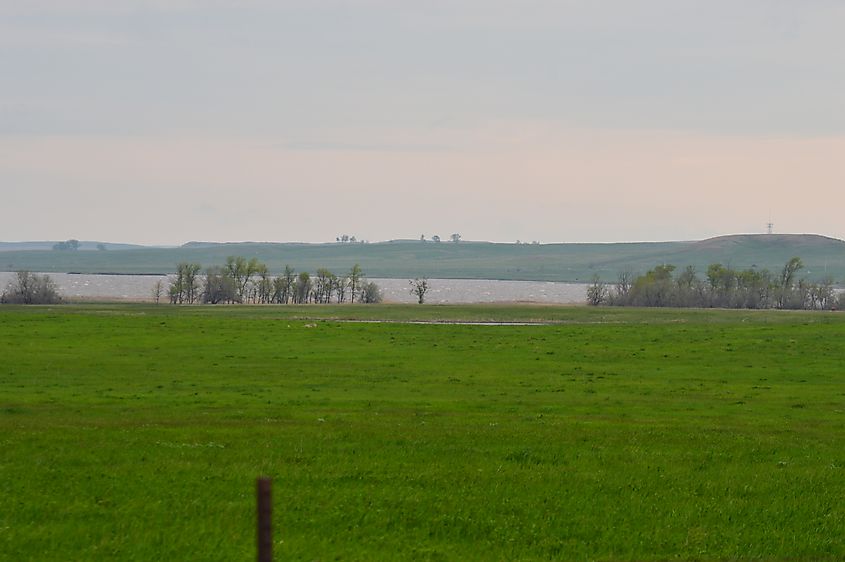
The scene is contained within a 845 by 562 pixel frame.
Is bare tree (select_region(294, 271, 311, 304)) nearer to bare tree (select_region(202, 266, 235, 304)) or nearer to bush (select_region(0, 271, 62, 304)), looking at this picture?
bare tree (select_region(202, 266, 235, 304))

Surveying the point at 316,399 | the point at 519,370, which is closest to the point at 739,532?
the point at 316,399

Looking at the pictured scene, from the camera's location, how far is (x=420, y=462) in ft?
71.0

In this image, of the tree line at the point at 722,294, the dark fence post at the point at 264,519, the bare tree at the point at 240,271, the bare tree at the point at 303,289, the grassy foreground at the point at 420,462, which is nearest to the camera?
the dark fence post at the point at 264,519

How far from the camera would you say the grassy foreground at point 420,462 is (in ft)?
54.1

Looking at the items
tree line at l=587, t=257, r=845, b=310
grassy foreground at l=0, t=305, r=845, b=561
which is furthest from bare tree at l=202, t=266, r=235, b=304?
grassy foreground at l=0, t=305, r=845, b=561

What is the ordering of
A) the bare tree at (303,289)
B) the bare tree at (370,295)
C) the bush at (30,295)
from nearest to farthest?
the bush at (30,295) < the bare tree at (370,295) < the bare tree at (303,289)

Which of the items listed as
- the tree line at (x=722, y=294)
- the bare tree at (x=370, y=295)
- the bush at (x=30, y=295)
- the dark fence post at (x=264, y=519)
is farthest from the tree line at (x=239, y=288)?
the dark fence post at (x=264, y=519)

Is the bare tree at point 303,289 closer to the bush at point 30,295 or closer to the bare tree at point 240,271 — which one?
the bare tree at point 240,271

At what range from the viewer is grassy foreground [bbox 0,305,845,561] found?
16.5 meters

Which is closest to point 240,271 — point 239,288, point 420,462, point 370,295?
point 239,288

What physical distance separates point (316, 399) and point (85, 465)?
15.4 metres

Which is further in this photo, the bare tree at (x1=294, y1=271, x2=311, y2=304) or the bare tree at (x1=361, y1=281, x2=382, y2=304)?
the bare tree at (x1=294, y1=271, x2=311, y2=304)

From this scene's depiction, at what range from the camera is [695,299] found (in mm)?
155500

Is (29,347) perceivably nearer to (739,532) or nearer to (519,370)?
(519,370)
